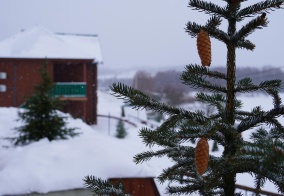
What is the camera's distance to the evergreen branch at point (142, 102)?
5.35ft

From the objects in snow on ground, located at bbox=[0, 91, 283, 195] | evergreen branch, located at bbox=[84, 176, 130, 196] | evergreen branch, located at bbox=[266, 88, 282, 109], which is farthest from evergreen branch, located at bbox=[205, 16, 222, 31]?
snow on ground, located at bbox=[0, 91, 283, 195]

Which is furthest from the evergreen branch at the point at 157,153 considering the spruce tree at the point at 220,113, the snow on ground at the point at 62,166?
the snow on ground at the point at 62,166

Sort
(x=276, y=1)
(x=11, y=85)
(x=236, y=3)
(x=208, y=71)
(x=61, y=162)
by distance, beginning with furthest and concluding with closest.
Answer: (x=11, y=85) < (x=61, y=162) < (x=208, y=71) < (x=236, y=3) < (x=276, y=1)

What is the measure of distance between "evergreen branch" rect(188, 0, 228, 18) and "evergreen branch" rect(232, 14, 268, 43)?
0.44 feet

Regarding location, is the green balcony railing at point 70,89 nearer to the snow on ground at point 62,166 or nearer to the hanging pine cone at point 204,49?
the snow on ground at point 62,166

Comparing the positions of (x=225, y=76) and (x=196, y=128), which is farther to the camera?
(x=225, y=76)

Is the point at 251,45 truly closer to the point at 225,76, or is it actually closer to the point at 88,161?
the point at 225,76

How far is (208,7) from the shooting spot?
1.79 meters

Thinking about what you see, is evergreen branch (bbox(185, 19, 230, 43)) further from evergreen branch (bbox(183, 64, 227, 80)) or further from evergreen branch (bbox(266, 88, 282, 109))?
evergreen branch (bbox(266, 88, 282, 109))

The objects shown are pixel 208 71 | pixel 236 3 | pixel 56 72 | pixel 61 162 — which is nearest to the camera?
pixel 236 3

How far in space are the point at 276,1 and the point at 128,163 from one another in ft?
17.8

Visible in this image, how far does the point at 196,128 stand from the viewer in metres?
1.65

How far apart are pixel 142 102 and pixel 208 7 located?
682 mm

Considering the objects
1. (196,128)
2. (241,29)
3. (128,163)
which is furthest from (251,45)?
(128,163)
